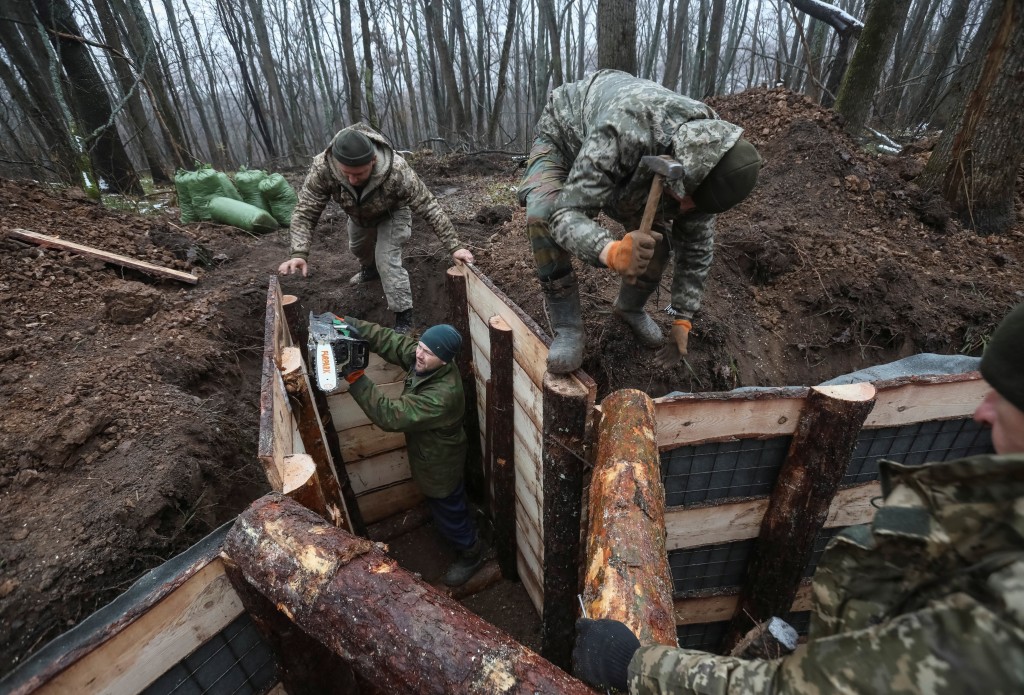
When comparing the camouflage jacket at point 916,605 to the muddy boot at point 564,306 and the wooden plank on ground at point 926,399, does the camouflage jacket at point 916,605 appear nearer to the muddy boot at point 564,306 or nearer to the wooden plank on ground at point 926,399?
the muddy boot at point 564,306

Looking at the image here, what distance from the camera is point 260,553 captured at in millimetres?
1476

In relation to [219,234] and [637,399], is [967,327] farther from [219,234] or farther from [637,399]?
[219,234]

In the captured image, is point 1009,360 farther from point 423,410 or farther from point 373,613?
point 423,410

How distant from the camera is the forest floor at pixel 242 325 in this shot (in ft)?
7.85

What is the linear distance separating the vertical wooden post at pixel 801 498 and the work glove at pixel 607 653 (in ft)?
5.62

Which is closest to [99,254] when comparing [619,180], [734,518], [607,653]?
[619,180]

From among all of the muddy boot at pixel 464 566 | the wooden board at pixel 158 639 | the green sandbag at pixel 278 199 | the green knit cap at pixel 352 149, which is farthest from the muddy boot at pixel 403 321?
the green sandbag at pixel 278 199

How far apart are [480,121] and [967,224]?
12.2m

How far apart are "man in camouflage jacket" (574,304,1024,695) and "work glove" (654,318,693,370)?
6.93ft

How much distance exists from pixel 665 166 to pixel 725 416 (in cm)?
125

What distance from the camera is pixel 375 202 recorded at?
396cm

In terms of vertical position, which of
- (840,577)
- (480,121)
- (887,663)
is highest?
→ (887,663)

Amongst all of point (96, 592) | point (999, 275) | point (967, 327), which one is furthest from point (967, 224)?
point (96, 592)

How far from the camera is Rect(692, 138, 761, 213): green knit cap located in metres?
2.14
